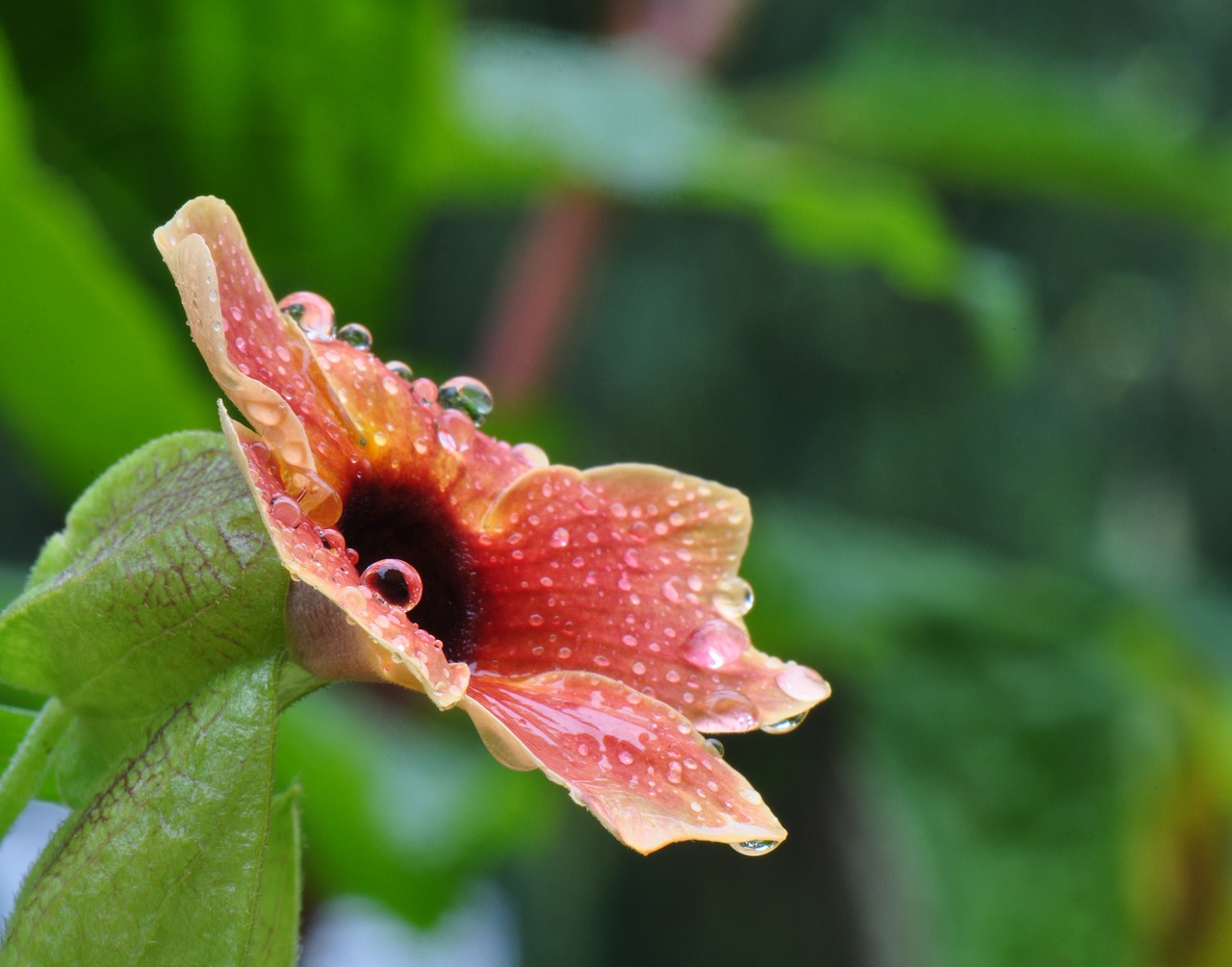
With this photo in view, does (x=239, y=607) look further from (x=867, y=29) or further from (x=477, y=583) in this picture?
(x=867, y=29)

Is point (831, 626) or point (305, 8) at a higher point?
point (305, 8)

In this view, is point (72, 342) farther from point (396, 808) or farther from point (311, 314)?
point (311, 314)

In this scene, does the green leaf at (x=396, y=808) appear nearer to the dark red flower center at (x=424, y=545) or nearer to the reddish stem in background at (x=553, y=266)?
the reddish stem in background at (x=553, y=266)

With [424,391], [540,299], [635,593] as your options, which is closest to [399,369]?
[424,391]

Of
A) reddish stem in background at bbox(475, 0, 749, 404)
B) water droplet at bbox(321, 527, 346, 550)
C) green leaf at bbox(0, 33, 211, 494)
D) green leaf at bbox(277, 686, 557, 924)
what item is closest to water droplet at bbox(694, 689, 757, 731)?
water droplet at bbox(321, 527, 346, 550)

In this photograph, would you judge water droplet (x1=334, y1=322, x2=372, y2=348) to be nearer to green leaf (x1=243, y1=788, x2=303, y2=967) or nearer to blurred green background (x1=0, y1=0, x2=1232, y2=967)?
green leaf (x1=243, y1=788, x2=303, y2=967)

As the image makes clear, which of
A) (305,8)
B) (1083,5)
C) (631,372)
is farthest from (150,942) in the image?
(1083,5)

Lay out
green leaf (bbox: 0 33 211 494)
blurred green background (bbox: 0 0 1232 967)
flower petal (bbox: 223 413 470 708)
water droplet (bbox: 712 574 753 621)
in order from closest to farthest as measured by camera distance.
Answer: flower petal (bbox: 223 413 470 708) → water droplet (bbox: 712 574 753 621) → green leaf (bbox: 0 33 211 494) → blurred green background (bbox: 0 0 1232 967)
